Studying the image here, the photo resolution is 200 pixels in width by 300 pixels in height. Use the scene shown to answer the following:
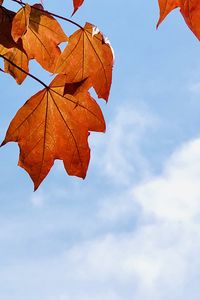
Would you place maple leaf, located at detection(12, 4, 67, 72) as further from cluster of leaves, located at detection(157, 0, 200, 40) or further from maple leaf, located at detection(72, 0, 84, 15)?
cluster of leaves, located at detection(157, 0, 200, 40)

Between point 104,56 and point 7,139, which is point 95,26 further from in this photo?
point 7,139

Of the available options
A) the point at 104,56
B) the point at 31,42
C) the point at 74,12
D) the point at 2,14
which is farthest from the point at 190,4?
the point at 31,42

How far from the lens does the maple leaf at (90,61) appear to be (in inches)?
52.7

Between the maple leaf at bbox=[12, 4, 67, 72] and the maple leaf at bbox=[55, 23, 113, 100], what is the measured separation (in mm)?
46

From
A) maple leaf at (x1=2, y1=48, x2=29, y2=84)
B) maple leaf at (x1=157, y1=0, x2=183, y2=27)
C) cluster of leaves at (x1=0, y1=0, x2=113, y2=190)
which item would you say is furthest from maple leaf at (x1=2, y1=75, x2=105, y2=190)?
maple leaf at (x1=157, y1=0, x2=183, y2=27)

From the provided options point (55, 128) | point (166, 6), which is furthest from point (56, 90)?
point (166, 6)

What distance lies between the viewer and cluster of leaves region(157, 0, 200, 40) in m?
1.00

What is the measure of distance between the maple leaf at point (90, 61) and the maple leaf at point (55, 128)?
1.4 inches

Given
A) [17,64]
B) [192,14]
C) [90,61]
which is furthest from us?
[17,64]

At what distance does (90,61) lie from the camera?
1412mm

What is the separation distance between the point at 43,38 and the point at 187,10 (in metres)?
0.58

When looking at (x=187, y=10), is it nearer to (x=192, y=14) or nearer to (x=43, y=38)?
(x=192, y=14)

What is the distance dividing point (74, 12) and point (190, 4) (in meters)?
0.26

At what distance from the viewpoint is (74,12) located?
111cm
